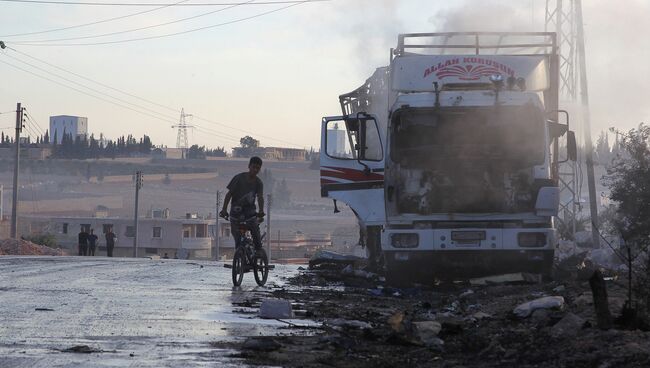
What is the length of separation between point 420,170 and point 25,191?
531 feet

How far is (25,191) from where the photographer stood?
170m

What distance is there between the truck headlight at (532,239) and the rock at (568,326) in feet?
24.3

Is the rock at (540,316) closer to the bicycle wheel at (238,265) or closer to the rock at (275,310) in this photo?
the rock at (275,310)

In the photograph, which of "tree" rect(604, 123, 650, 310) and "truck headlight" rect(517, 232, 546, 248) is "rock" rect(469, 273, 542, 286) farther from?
"tree" rect(604, 123, 650, 310)

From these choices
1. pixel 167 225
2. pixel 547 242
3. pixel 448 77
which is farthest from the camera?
pixel 167 225

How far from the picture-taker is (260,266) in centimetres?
1562

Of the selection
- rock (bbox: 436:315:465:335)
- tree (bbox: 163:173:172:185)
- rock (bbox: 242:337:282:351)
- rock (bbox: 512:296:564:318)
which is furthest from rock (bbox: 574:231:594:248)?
tree (bbox: 163:173:172:185)

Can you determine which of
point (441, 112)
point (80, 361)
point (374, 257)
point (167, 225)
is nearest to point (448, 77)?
point (441, 112)

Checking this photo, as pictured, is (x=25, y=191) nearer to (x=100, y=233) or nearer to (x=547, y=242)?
(x=100, y=233)

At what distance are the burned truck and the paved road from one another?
8.95ft

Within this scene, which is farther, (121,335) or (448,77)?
(448,77)

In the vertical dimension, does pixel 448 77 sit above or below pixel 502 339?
above

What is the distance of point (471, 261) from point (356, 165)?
292cm

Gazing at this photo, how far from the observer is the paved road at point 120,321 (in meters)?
7.06
